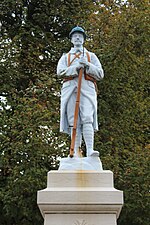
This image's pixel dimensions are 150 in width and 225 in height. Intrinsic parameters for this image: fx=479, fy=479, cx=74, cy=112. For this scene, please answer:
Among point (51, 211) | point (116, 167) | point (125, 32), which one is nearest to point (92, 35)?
point (125, 32)

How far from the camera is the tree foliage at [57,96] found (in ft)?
37.6

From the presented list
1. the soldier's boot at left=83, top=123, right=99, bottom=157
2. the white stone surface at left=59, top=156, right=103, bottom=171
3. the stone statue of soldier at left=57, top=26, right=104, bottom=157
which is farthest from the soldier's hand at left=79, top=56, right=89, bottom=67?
the white stone surface at left=59, top=156, right=103, bottom=171

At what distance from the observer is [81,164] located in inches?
278

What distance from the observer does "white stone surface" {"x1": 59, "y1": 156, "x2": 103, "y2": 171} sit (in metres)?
7.04

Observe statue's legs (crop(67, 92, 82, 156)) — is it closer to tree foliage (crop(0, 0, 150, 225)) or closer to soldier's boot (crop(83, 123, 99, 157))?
soldier's boot (crop(83, 123, 99, 157))

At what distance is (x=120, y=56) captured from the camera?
12992 millimetres

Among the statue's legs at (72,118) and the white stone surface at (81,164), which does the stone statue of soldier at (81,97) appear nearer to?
the statue's legs at (72,118)

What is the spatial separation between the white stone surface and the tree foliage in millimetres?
3970

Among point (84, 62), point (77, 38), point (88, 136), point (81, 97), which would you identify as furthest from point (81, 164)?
point (77, 38)

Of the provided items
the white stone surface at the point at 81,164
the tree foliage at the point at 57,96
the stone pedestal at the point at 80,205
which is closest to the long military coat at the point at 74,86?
the white stone surface at the point at 81,164

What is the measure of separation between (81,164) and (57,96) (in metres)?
5.92

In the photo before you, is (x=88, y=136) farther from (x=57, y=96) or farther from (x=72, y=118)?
(x=57, y=96)

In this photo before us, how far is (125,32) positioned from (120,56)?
25.9 inches

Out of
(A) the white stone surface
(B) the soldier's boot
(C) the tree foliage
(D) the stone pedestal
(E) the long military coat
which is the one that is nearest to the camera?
(D) the stone pedestal
